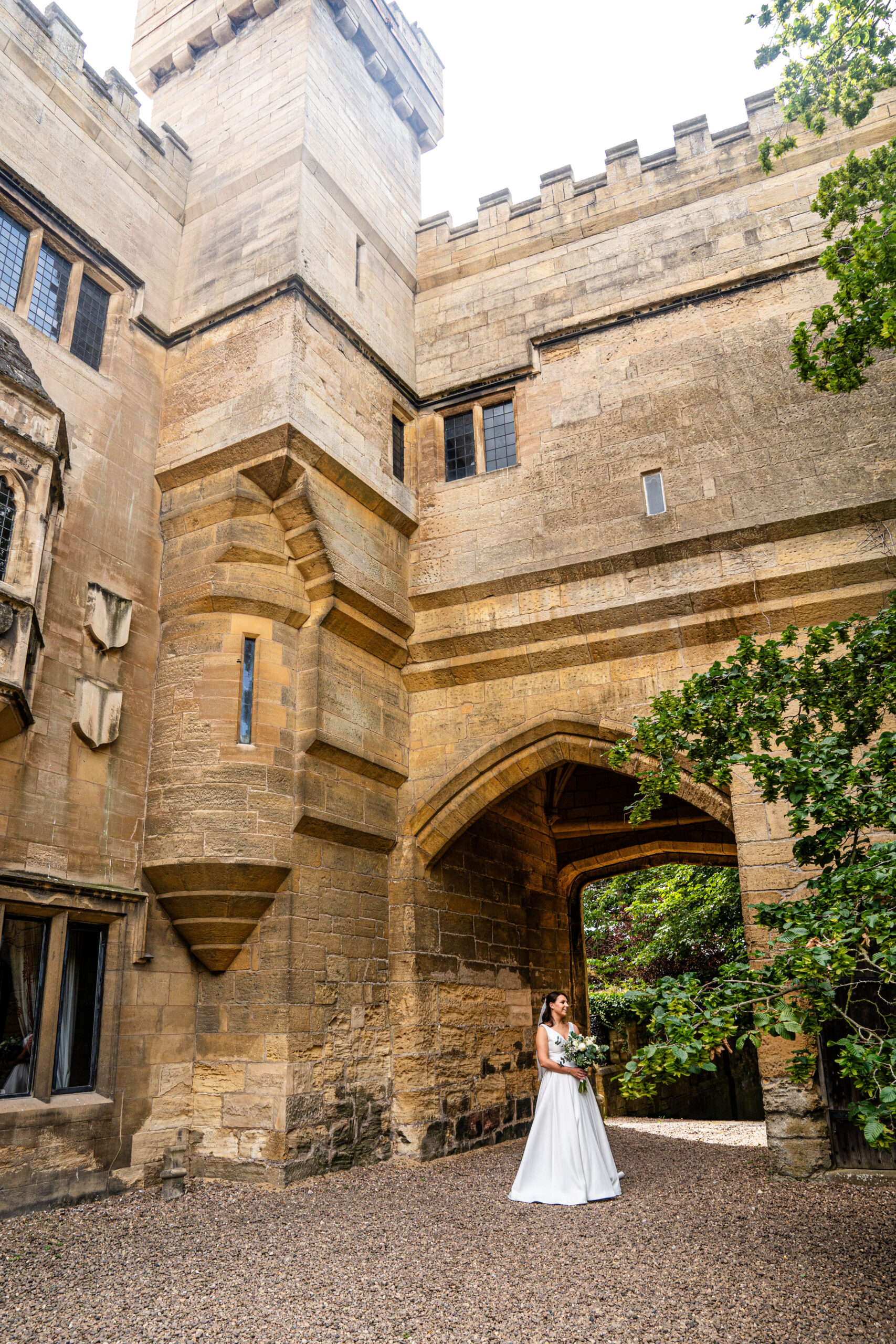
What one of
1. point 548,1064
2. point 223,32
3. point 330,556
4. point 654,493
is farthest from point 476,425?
point 548,1064

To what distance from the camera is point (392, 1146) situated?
752 centimetres

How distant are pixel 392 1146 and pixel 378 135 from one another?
34.1 feet

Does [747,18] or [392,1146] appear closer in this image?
[747,18]

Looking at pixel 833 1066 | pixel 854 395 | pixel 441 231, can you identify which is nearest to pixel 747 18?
pixel 854 395

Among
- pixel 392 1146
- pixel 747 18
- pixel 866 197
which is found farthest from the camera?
pixel 392 1146

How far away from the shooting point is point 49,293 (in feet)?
24.9

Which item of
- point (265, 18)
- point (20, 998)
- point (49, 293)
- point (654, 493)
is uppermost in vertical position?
point (265, 18)

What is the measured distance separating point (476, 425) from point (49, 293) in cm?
411

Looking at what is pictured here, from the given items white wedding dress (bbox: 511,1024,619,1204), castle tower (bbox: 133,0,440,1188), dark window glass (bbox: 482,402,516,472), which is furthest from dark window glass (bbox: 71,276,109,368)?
white wedding dress (bbox: 511,1024,619,1204)

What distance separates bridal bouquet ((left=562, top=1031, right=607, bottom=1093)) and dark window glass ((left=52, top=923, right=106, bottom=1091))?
3222mm

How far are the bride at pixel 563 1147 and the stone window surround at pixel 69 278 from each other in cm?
656

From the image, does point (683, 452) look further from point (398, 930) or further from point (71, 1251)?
point (71, 1251)

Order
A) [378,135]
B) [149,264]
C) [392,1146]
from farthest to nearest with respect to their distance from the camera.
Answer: [378,135]
[149,264]
[392,1146]

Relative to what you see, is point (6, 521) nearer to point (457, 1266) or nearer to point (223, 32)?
point (457, 1266)
